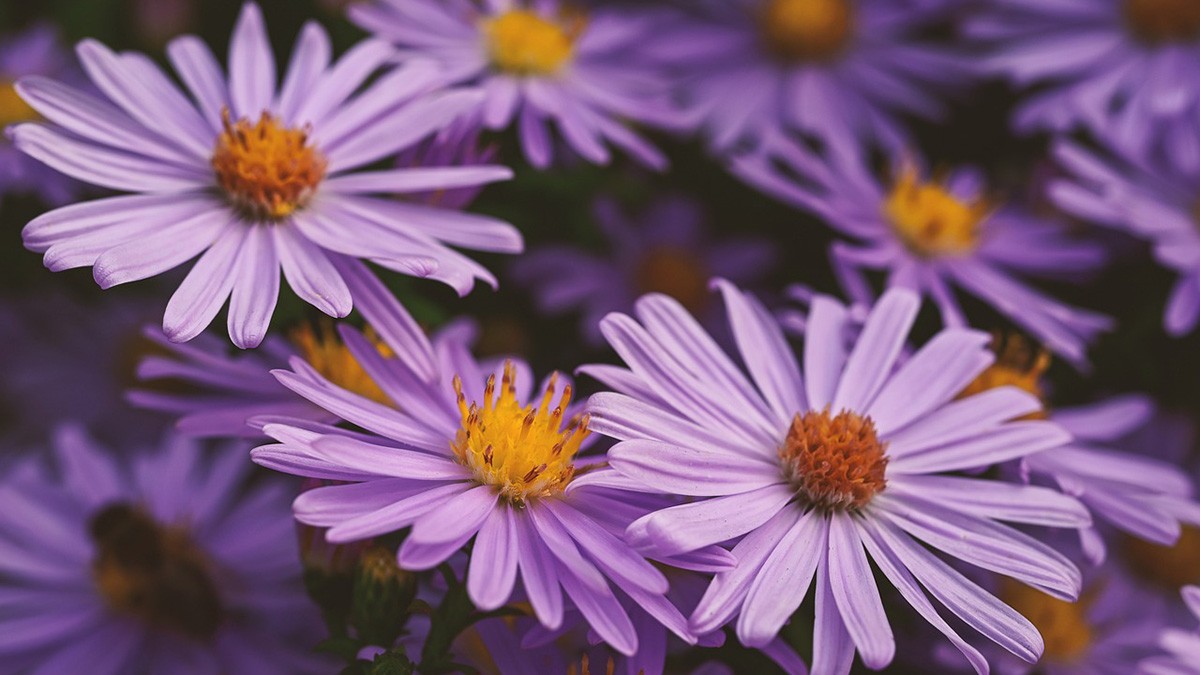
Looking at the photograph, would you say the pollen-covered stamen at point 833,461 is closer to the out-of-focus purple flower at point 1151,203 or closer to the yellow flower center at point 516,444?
the yellow flower center at point 516,444

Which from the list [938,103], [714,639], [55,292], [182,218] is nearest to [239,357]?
[182,218]

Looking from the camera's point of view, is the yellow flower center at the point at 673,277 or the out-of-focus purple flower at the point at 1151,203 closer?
the out-of-focus purple flower at the point at 1151,203

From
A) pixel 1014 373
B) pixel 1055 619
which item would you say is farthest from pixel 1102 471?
pixel 1055 619

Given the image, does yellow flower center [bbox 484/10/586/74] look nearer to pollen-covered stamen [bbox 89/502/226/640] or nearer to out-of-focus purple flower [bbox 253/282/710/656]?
out-of-focus purple flower [bbox 253/282/710/656]

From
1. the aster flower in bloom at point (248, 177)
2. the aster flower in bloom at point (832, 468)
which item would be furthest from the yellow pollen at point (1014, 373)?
the aster flower in bloom at point (248, 177)

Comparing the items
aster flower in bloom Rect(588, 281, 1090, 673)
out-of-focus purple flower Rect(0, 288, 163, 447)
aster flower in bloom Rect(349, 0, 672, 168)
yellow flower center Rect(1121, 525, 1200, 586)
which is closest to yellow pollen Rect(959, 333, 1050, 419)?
aster flower in bloom Rect(588, 281, 1090, 673)
